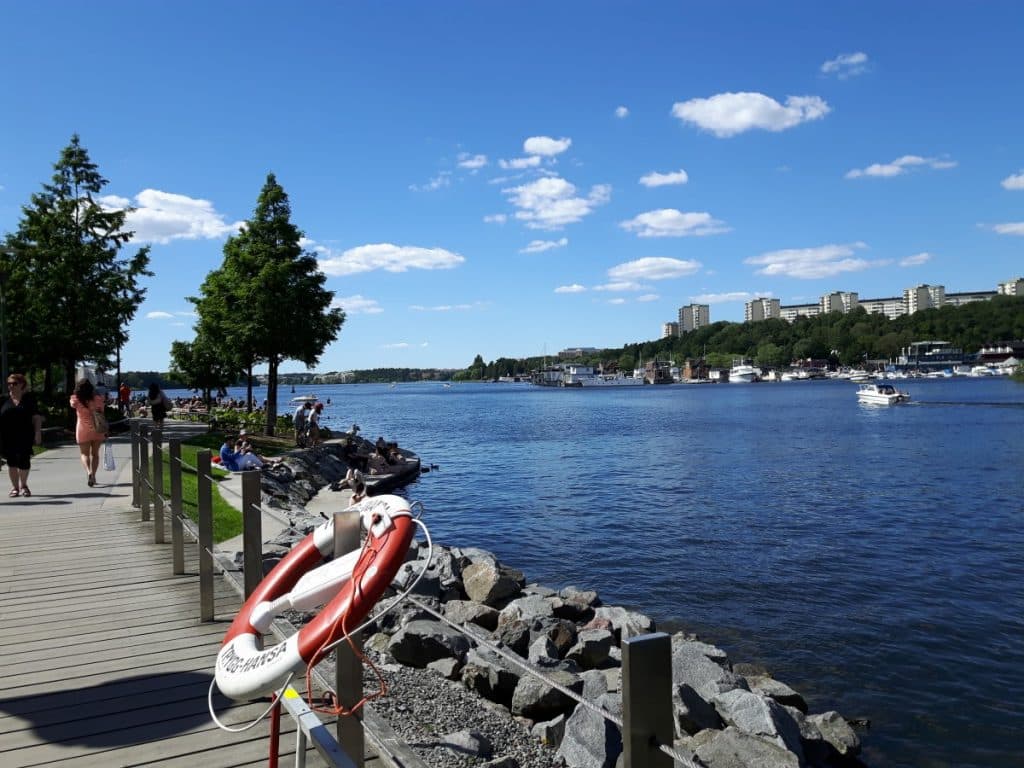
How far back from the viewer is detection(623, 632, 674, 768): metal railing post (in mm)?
1867

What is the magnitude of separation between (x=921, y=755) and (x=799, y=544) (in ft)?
34.3

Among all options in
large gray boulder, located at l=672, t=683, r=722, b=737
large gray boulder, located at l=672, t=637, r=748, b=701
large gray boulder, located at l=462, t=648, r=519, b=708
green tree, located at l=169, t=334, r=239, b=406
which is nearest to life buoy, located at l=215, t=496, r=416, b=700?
large gray boulder, located at l=462, t=648, r=519, b=708

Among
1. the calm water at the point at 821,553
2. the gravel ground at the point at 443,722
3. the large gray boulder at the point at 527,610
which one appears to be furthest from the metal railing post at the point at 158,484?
the calm water at the point at 821,553

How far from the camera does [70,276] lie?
26719mm

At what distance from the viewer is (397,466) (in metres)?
30.4

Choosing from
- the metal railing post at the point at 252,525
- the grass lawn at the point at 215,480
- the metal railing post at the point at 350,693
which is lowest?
the grass lawn at the point at 215,480

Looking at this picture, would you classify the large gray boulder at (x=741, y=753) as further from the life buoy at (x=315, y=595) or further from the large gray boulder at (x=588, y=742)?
the life buoy at (x=315, y=595)

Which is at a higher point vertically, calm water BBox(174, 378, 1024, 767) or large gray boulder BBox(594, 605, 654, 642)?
large gray boulder BBox(594, 605, 654, 642)

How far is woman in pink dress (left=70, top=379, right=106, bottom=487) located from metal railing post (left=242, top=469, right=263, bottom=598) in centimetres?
924

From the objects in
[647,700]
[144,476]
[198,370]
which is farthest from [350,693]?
[198,370]

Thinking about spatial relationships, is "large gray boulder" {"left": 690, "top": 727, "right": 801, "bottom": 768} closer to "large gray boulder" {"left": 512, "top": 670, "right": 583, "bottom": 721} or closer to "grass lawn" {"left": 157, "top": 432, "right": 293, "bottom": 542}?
"large gray boulder" {"left": 512, "top": 670, "right": 583, "bottom": 721}

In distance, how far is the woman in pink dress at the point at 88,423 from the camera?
12930mm

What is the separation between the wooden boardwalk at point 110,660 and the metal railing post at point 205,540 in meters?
0.16

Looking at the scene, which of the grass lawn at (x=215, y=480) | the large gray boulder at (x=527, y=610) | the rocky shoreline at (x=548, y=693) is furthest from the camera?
the grass lawn at (x=215, y=480)
